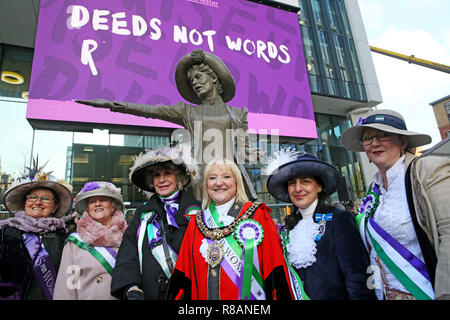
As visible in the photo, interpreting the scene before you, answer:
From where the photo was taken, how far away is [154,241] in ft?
6.50

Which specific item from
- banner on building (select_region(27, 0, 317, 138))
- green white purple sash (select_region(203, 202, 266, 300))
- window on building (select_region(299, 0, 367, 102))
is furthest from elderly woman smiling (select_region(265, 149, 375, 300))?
window on building (select_region(299, 0, 367, 102))

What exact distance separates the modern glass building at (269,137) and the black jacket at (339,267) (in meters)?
4.88

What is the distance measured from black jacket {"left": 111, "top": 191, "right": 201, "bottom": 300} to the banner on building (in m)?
7.49

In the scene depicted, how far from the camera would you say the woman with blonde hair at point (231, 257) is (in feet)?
5.48

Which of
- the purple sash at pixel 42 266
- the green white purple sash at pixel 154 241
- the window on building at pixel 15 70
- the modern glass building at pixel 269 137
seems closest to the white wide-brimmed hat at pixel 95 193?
the purple sash at pixel 42 266

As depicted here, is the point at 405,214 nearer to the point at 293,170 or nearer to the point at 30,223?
the point at 293,170

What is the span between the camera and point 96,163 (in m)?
9.90

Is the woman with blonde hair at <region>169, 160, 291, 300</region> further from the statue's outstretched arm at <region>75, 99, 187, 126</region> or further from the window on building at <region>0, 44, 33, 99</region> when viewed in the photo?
the window on building at <region>0, 44, 33, 99</region>

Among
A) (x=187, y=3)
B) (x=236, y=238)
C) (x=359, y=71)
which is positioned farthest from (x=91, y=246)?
(x=359, y=71)

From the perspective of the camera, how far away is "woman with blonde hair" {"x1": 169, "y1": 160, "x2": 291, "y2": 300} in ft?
5.48

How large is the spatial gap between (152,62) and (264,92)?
444 centimetres

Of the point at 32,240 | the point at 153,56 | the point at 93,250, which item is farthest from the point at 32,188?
the point at 153,56

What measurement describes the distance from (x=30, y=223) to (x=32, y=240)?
15 cm

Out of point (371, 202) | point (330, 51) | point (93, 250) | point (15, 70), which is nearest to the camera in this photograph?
point (371, 202)
